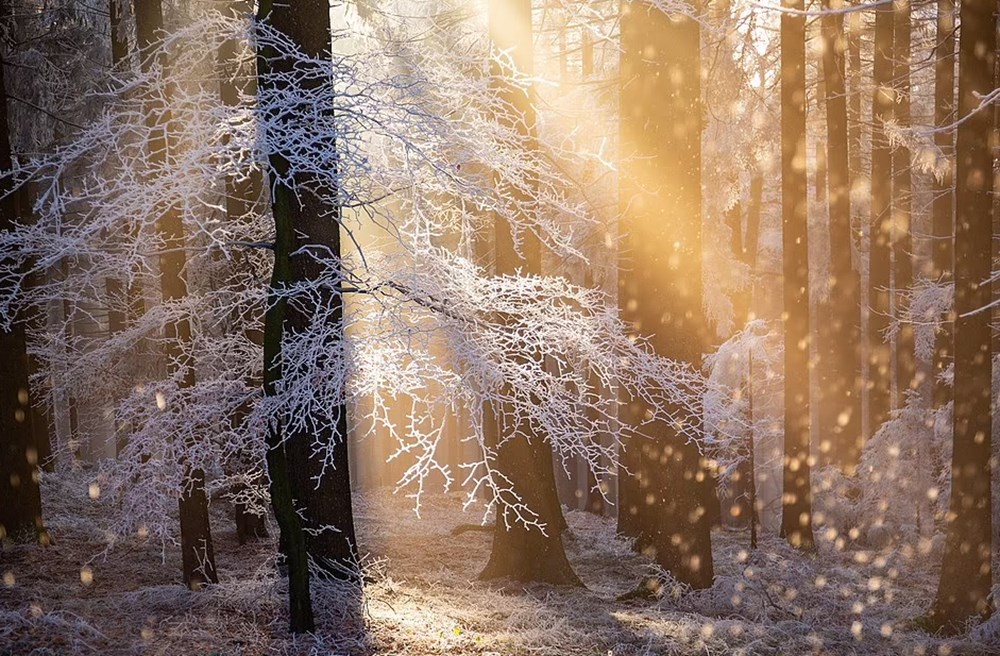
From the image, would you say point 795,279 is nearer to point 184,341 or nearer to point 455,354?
point 455,354

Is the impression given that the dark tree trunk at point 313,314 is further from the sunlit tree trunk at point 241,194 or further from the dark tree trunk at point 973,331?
the dark tree trunk at point 973,331

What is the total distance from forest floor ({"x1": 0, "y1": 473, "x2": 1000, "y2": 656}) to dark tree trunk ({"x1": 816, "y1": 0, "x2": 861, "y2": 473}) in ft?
12.5

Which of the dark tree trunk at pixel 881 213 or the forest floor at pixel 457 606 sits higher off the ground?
the dark tree trunk at pixel 881 213

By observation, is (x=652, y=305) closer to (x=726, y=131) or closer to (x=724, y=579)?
(x=724, y=579)

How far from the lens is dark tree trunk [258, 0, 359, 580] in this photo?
321 inches

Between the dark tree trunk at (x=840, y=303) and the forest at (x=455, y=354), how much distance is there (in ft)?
0.28

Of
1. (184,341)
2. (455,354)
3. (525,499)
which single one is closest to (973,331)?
(525,499)

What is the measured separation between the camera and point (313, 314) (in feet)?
27.5

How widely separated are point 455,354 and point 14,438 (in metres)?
8.53

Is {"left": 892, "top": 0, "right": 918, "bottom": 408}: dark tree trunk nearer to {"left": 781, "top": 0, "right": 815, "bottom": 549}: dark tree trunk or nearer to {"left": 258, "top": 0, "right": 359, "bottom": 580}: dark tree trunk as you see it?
{"left": 781, "top": 0, "right": 815, "bottom": 549}: dark tree trunk

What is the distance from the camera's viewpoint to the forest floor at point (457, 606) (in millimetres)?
7766

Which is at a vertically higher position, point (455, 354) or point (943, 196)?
point (943, 196)

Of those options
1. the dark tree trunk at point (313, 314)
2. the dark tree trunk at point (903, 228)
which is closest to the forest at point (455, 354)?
the dark tree trunk at point (313, 314)

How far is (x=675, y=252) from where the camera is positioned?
33.9 ft
